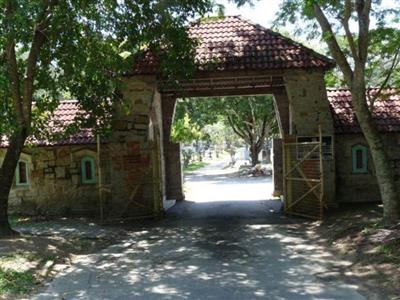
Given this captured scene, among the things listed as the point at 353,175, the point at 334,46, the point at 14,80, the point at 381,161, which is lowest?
the point at 353,175

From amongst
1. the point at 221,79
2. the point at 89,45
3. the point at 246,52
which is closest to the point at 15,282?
the point at 89,45

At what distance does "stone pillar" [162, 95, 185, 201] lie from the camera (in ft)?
68.6

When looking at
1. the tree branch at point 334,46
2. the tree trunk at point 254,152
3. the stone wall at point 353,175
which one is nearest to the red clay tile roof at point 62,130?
the tree branch at point 334,46

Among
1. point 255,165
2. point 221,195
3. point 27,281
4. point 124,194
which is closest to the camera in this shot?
point 27,281

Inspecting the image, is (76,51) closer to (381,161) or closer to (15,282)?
(15,282)

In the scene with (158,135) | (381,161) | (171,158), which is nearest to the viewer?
(381,161)

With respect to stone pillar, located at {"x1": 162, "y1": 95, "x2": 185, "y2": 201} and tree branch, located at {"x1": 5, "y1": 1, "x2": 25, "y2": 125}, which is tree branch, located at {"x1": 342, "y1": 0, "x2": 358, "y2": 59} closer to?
tree branch, located at {"x1": 5, "y1": 1, "x2": 25, "y2": 125}

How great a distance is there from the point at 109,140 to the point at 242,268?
8.38 metres

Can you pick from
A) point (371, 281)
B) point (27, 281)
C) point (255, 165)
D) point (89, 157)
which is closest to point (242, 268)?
point (371, 281)

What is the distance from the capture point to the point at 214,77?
1570 centimetres

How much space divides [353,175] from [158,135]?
280 inches

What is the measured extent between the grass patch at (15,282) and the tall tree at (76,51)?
3446mm

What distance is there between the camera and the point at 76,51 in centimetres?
1159

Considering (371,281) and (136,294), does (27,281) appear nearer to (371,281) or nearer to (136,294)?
(136,294)
